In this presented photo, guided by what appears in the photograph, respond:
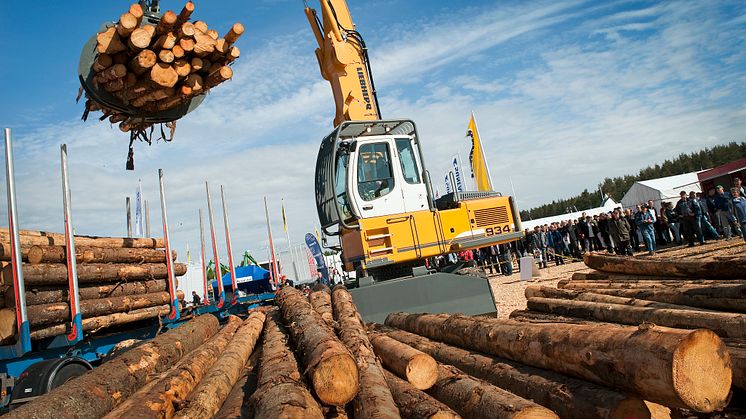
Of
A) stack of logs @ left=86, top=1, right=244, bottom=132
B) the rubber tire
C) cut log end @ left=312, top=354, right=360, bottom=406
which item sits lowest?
cut log end @ left=312, top=354, right=360, bottom=406

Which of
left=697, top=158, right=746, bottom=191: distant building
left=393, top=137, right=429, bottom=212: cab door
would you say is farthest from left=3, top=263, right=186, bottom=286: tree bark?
left=697, top=158, right=746, bottom=191: distant building

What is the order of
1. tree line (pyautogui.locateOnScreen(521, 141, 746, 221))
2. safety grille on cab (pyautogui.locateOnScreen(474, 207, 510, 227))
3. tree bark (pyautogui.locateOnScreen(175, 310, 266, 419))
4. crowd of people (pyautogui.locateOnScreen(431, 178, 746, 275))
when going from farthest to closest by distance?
tree line (pyautogui.locateOnScreen(521, 141, 746, 221)) → crowd of people (pyautogui.locateOnScreen(431, 178, 746, 275)) → safety grille on cab (pyautogui.locateOnScreen(474, 207, 510, 227)) → tree bark (pyautogui.locateOnScreen(175, 310, 266, 419))

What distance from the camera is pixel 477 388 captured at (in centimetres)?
372

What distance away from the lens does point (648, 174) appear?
72500 mm

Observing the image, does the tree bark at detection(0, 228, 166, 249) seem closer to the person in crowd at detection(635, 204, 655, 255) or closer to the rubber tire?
the rubber tire

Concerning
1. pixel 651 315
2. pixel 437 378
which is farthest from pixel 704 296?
pixel 437 378

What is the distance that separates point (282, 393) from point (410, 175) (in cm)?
529

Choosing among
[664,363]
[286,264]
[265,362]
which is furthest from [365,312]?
[286,264]

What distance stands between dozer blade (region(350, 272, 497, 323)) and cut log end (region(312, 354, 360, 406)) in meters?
3.98

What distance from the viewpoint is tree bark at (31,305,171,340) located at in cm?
588

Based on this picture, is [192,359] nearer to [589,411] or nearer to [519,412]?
[519,412]

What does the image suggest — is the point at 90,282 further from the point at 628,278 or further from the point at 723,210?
the point at 723,210

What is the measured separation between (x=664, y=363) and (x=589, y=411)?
60 cm

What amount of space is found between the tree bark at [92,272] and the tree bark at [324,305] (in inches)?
103
